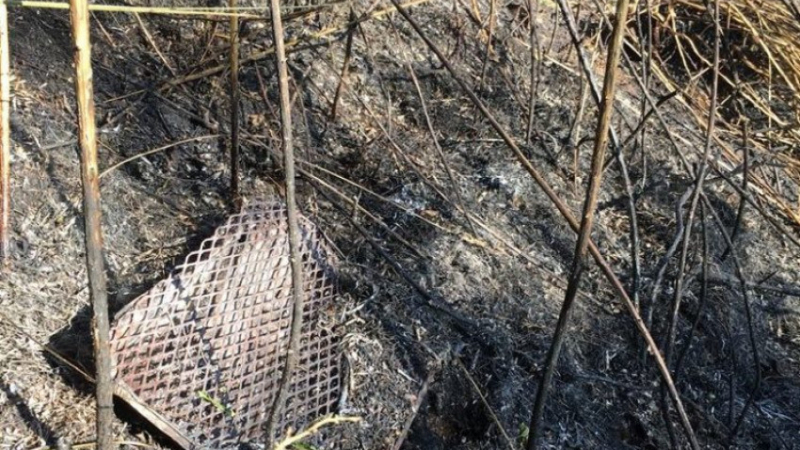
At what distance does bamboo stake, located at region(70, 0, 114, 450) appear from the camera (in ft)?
4.46

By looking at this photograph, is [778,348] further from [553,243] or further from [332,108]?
[332,108]

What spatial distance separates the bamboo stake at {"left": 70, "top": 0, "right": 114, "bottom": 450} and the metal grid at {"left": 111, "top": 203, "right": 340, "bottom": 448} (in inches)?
20.7

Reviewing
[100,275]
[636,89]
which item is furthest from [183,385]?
[636,89]

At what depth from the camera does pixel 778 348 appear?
2.93 meters

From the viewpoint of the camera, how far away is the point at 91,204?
4.63 ft

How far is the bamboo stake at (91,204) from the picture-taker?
1.36 metres

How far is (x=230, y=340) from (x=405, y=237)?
785 mm

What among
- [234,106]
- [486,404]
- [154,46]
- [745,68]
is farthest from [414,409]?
[745,68]

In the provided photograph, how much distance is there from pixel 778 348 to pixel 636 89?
56.3 inches

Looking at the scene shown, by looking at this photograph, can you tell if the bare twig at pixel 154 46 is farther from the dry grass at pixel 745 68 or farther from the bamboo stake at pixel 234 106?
the dry grass at pixel 745 68

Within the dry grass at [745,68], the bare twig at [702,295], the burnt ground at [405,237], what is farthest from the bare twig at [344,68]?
the dry grass at [745,68]

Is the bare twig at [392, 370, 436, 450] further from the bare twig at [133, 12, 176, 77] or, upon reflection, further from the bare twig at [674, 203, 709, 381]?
the bare twig at [133, 12, 176, 77]

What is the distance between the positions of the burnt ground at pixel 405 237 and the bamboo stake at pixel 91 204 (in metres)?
0.59

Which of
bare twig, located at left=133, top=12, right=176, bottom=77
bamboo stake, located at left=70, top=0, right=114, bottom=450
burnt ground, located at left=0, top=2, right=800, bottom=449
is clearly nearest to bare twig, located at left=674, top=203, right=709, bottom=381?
burnt ground, located at left=0, top=2, right=800, bottom=449
